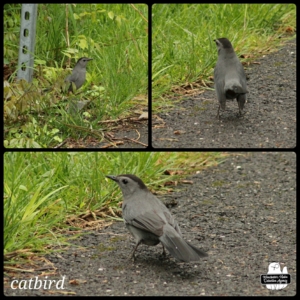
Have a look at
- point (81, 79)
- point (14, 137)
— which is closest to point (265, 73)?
point (81, 79)

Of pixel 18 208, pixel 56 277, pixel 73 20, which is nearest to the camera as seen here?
pixel 56 277

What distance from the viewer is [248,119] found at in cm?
577

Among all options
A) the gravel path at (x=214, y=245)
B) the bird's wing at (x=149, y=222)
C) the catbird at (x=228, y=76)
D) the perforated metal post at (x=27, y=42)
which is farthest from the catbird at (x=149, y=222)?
the perforated metal post at (x=27, y=42)

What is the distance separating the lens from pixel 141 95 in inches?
232

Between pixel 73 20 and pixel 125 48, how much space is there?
49 centimetres

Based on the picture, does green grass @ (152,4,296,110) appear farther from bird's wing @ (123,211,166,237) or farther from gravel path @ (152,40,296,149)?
bird's wing @ (123,211,166,237)

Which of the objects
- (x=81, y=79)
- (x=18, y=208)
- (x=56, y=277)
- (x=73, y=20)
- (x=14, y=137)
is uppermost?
(x=73, y=20)

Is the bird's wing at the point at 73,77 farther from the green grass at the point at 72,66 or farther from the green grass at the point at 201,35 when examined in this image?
the green grass at the point at 201,35

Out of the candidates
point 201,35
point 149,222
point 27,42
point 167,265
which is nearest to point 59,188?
point 149,222

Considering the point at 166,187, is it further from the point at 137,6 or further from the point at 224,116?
the point at 137,6

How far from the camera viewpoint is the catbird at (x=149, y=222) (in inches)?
193

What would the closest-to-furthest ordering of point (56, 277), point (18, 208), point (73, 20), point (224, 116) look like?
1. point (56, 277)
2. point (18, 208)
3. point (224, 116)
4. point (73, 20)

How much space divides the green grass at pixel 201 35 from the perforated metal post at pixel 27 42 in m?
0.95

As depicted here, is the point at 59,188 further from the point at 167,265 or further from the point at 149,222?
the point at 167,265
